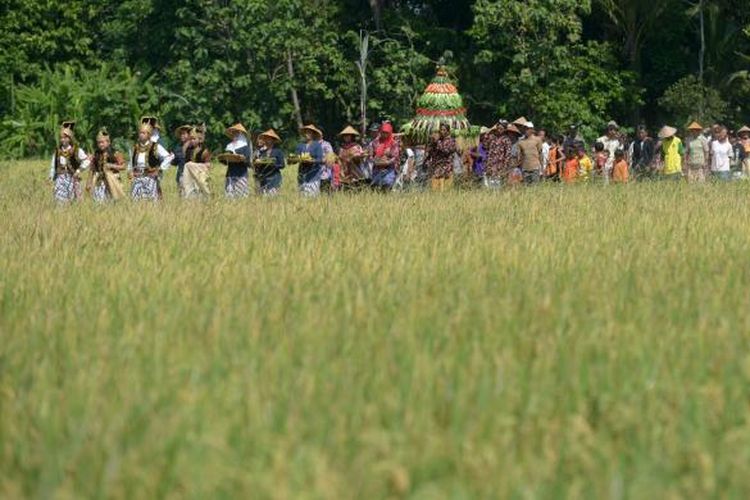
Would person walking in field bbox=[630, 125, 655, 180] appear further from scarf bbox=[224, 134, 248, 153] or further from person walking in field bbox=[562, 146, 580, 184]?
scarf bbox=[224, 134, 248, 153]

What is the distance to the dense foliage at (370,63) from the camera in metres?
41.0

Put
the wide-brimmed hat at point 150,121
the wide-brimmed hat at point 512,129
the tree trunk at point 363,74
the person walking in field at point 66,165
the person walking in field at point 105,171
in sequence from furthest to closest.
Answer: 1. the tree trunk at point 363,74
2. the wide-brimmed hat at point 512,129
3. the person walking in field at point 105,171
4. the person walking in field at point 66,165
5. the wide-brimmed hat at point 150,121

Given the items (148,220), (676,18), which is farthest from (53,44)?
(148,220)

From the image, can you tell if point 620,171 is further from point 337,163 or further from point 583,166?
point 337,163

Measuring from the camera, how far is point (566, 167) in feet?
74.7

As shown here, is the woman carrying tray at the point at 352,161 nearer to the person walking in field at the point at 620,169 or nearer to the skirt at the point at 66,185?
the skirt at the point at 66,185

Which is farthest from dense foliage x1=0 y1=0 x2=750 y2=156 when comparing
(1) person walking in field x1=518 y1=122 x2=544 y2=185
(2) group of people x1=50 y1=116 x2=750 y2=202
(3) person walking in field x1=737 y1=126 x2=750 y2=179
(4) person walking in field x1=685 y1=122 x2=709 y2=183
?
(1) person walking in field x1=518 y1=122 x2=544 y2=185

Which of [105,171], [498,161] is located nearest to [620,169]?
[498,161]

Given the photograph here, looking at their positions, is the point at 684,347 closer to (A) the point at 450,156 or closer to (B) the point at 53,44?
(A) the point at 450,156

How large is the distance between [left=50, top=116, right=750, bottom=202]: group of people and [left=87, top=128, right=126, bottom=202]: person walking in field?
0.01 m

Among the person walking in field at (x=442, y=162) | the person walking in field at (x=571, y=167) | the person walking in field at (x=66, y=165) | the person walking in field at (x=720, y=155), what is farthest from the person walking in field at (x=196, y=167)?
the person walking in field at (x=720, y=155)

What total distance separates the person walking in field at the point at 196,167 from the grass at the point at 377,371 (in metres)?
8.51

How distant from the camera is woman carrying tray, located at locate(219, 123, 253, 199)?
17828 millimetres

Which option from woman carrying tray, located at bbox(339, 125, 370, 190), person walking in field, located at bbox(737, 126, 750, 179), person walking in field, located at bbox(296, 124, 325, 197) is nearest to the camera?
person walking in field, located at bbox(296, 124, 325, 197)
